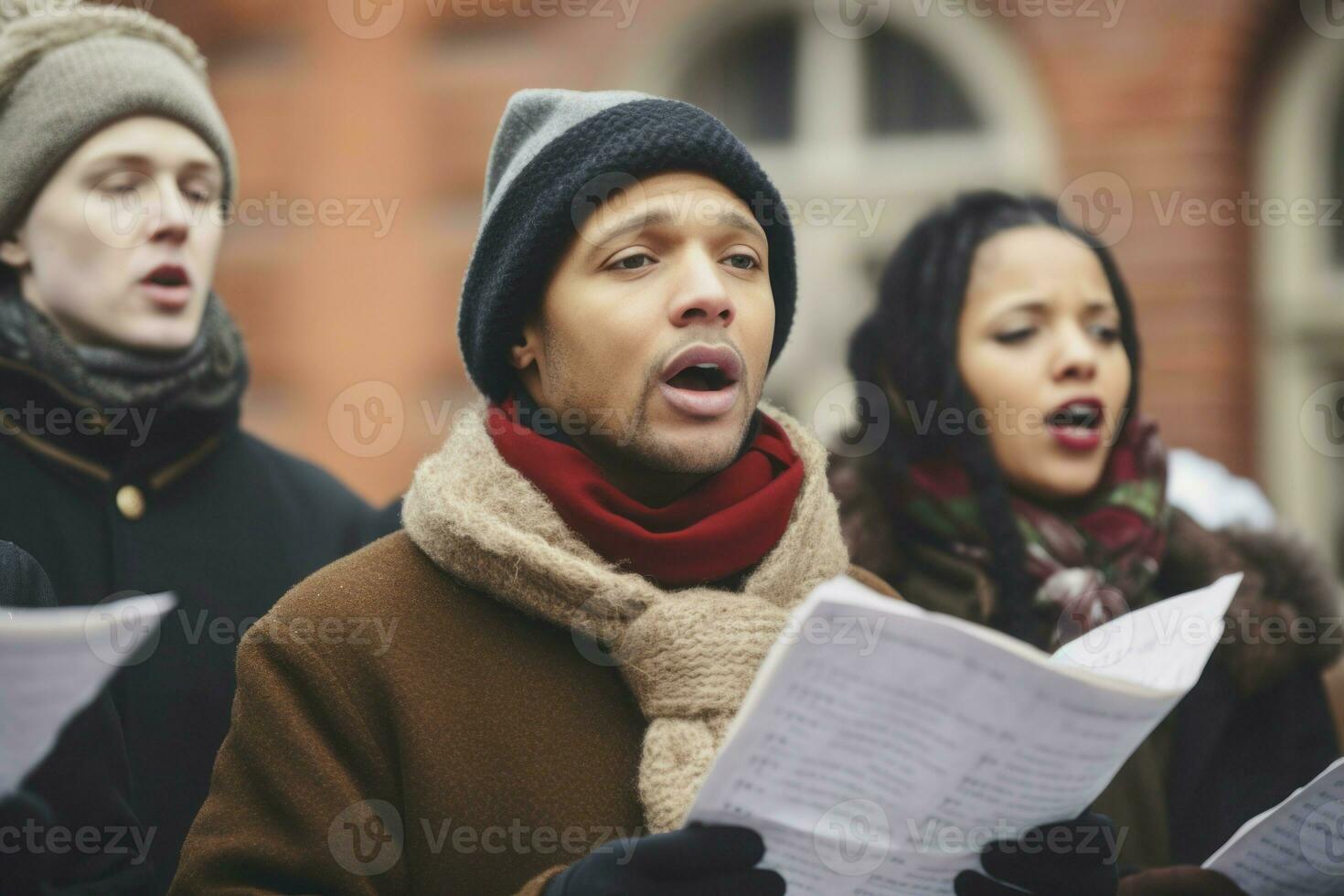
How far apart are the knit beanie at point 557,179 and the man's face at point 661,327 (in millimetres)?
29

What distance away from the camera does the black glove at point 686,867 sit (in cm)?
159

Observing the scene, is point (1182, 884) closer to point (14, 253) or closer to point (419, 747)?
point (419, 747)

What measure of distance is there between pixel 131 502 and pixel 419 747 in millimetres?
1017

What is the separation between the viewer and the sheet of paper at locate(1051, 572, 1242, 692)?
63.7 inches

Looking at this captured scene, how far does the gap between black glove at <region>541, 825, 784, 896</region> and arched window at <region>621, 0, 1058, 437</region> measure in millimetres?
4364

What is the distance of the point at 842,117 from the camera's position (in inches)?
249

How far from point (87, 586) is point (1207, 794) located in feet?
6.17
